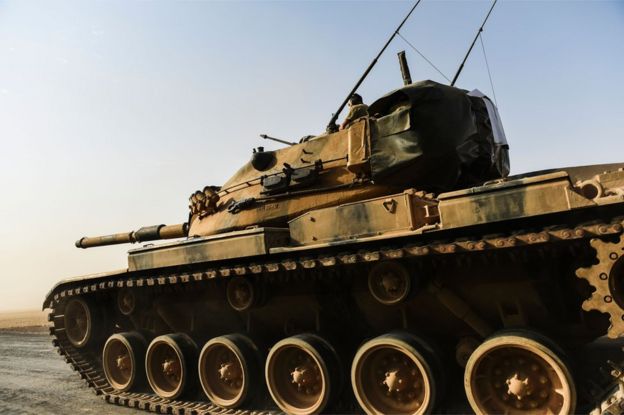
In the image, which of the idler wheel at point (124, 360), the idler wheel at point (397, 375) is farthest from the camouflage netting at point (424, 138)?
the idler wheel at point (124, 360)

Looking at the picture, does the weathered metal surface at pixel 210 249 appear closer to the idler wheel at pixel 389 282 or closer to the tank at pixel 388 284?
the tank at pixel 388 284

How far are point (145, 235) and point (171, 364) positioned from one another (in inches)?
139

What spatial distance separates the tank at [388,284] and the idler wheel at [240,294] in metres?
0.03

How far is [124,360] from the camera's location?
29.5 feet

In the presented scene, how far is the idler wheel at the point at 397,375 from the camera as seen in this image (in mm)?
5526

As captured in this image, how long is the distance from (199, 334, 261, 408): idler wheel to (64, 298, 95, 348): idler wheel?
343 centimetres

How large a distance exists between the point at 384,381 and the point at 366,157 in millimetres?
3081

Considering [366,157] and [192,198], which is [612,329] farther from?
[192,198]

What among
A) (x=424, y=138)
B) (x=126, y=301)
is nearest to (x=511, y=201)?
(x=424, y=138)

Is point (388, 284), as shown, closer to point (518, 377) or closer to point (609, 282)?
point (518, 377)

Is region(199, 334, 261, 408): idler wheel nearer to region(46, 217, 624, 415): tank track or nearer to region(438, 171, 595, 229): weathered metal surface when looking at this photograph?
region(46, 217, 624, 415): tank track

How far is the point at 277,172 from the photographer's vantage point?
8031 millimetres

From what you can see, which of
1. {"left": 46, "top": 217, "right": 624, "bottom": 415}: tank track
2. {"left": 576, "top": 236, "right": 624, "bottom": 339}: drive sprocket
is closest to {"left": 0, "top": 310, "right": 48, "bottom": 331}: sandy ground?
{"left": 46, "top": 217, "right": 624, "bottom": 415}: tank track

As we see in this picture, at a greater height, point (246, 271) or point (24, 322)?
point (246, 271)
